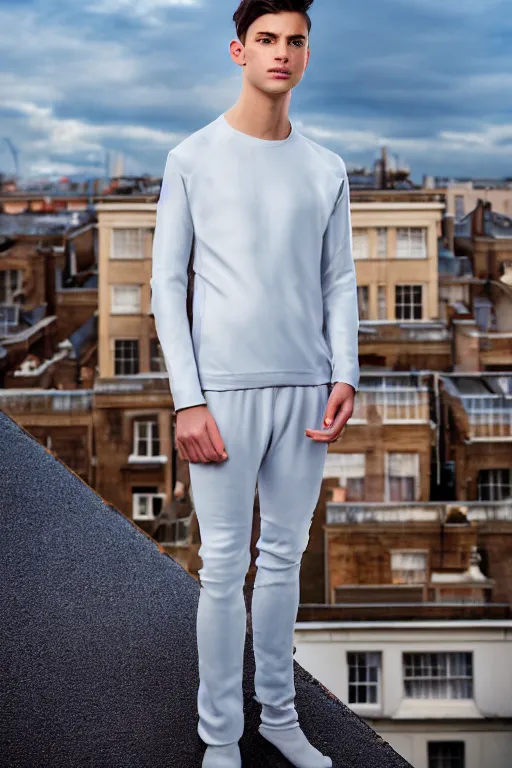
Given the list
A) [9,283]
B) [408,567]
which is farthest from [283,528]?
[408,567]

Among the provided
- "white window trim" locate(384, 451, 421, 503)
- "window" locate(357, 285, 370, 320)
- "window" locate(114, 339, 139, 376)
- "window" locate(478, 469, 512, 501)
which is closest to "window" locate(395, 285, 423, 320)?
"window" locate(357, 285, 370, 320)

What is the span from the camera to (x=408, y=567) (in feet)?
20.8

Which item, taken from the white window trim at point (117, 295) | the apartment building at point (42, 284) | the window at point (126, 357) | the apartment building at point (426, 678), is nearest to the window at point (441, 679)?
the apartment building at point (426, 678)

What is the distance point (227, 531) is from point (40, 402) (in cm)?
449

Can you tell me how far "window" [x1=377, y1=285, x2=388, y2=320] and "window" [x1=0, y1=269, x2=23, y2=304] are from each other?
2.22 meters

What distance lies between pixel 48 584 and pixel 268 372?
3.76 feet

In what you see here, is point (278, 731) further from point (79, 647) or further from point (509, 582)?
point (509, 582)

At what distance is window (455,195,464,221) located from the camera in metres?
5.36

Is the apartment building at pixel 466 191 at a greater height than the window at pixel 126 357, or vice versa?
the apartment building at pixel 466 191

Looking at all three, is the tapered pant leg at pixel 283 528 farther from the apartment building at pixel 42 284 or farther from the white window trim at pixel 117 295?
the apartment building at pixel 42 284

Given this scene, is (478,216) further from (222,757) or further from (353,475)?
(222,757)

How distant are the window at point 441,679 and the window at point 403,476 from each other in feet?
3.31

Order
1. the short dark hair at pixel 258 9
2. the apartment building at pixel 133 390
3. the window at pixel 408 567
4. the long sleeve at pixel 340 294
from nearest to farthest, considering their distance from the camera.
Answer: the short dark hair at pixel 258 9 → the long sleeve at pixel 340 294 → the apartment building at pixel 133 390 → the window at pixel 408 567

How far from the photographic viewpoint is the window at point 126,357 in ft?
18.0
